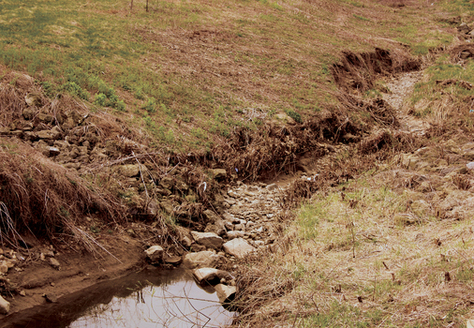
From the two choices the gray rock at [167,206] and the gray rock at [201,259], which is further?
the gray rock at [167,206]

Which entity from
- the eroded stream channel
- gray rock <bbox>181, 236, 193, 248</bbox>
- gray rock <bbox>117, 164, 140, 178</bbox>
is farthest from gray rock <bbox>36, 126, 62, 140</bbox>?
the eroded stream channel

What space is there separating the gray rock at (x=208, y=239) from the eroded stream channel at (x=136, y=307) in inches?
38.1

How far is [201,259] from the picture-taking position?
5867 millimetres

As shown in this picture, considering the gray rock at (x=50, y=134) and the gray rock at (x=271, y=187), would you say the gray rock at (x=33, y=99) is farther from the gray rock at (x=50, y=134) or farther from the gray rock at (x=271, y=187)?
the gray rock at (x=271, y=187)

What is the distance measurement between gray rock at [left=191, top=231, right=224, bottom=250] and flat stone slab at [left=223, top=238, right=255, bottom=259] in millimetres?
128

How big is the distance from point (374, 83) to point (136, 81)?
393 inches

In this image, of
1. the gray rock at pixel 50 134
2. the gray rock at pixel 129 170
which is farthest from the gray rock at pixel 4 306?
the gray rock at pixel 50 134

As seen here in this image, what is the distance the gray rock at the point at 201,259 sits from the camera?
5797mm

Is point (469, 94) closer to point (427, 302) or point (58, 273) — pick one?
point (427, 302)

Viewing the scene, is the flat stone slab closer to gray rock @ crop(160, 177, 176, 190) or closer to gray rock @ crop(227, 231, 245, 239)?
gray rock @ crop(227, 231, 245, 239)

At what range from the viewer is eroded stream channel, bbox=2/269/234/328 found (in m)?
4.29

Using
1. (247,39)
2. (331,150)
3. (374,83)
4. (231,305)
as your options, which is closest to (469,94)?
(374,83)

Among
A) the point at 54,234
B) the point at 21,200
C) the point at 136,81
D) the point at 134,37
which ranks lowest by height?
the point at 54,234

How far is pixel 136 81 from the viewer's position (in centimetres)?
1026
